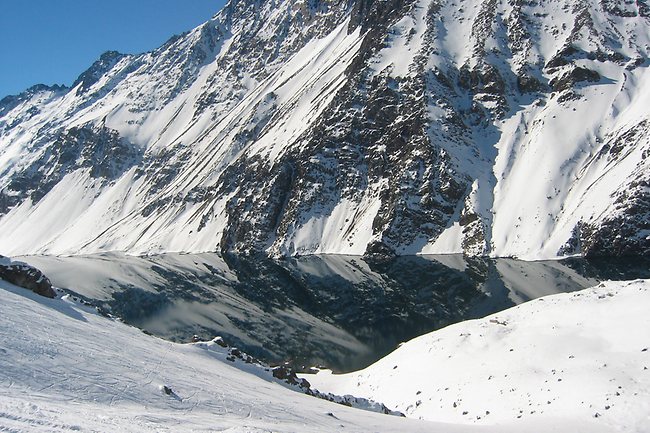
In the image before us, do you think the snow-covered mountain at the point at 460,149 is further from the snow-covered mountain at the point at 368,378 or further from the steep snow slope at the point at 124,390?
the steep snow slope at the point at 124,390

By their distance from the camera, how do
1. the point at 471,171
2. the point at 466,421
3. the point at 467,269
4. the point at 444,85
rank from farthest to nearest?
1. the point at 444,85
2. the point at 471,171
3. the point at 467,269
4. the point at 466,421

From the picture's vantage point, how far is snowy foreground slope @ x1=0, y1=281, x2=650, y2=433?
13383 millimetres

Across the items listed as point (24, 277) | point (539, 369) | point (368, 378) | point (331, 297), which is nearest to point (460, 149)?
point (331, 297)

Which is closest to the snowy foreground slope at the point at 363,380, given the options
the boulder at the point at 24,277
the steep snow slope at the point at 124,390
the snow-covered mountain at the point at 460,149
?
the steep snow slope at the point at 124,390

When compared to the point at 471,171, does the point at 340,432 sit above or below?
below

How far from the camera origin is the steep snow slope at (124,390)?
1199cm

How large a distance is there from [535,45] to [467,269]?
79498 mm

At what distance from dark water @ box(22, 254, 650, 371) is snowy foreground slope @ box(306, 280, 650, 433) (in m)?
13.9

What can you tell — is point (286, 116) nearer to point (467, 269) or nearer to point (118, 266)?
point (118, 266)

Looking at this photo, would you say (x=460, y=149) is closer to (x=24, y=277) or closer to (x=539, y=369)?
(x=539, y=369)

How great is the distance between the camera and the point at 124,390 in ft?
48.6

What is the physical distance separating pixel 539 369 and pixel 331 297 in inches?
1913

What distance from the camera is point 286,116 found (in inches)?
6841

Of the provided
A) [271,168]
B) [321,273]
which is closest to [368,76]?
[271,168]
